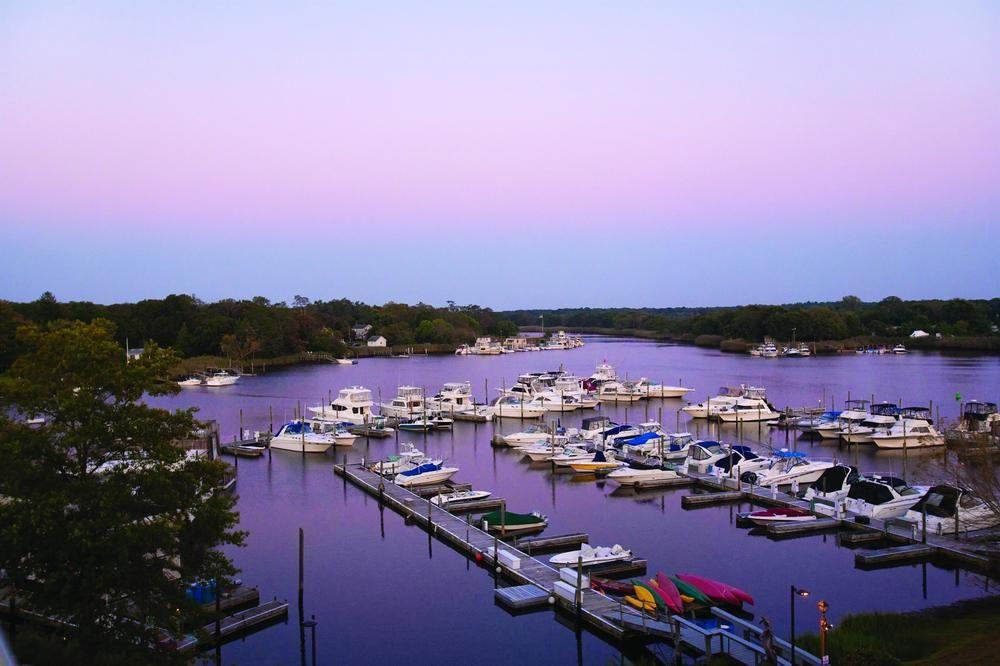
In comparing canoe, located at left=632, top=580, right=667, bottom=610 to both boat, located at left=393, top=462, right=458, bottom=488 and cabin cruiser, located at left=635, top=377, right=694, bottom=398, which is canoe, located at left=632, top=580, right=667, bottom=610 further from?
cabin cruiser, located at left=635, top=377, right=694, bottom=398

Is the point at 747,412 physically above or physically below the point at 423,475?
above

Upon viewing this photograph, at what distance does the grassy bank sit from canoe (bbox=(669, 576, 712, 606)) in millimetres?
2278

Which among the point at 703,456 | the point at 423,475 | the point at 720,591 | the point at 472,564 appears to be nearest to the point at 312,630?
the point at 472,564

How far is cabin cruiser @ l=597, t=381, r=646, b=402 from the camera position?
57188 mm

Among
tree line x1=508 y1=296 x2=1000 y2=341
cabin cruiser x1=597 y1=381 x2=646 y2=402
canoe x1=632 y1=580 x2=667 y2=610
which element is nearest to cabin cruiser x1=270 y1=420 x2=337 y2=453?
canoe x1=632 y1=580 x2=667 y2=610

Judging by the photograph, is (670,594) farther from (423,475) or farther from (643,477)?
(423,475)

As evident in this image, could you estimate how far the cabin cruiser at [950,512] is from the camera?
67.2 feet

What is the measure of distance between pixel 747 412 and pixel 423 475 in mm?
22959

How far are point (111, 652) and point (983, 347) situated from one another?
386 ft

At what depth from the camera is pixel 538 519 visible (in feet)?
74.9

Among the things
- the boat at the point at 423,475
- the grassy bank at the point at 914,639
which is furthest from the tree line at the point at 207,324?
the grassy bank at the point at 914,639

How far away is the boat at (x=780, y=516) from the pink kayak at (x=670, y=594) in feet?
25.6

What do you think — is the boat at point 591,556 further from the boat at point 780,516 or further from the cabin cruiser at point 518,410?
the cabin cruiser at point 518,410

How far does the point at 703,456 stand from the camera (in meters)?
30.3
